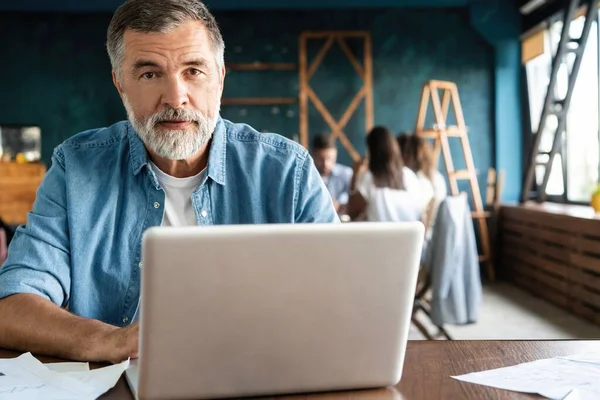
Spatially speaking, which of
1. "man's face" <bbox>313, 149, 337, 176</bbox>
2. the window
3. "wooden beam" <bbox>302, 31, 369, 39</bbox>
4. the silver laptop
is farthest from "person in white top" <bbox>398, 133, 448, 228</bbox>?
the silver laptop

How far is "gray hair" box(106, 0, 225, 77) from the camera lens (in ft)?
4.83

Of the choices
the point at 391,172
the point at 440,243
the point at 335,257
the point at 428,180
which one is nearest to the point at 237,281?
the point at 335,257

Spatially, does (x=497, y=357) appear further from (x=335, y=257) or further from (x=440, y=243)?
(x=440, y=243)

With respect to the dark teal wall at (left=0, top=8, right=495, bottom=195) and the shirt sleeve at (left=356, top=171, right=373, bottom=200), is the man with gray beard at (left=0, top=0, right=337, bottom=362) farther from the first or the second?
the dark teal wall at (left=0, top=8, right=495, bottom=195)

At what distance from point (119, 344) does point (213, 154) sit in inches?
23.2

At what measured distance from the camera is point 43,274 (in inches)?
54.2

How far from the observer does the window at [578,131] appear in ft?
18.5

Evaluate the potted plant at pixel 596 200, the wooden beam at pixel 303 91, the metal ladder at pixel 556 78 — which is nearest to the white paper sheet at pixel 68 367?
the potted plant at pixel 596 200

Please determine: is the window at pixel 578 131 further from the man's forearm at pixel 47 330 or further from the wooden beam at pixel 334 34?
the man's forearm at pixel 47 330

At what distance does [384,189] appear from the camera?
4.19m

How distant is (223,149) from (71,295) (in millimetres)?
447

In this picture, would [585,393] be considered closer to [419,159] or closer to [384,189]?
[384,189]

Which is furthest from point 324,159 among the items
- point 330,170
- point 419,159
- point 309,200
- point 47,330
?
point 47,330

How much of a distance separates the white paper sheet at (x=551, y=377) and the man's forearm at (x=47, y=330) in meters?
0.55
